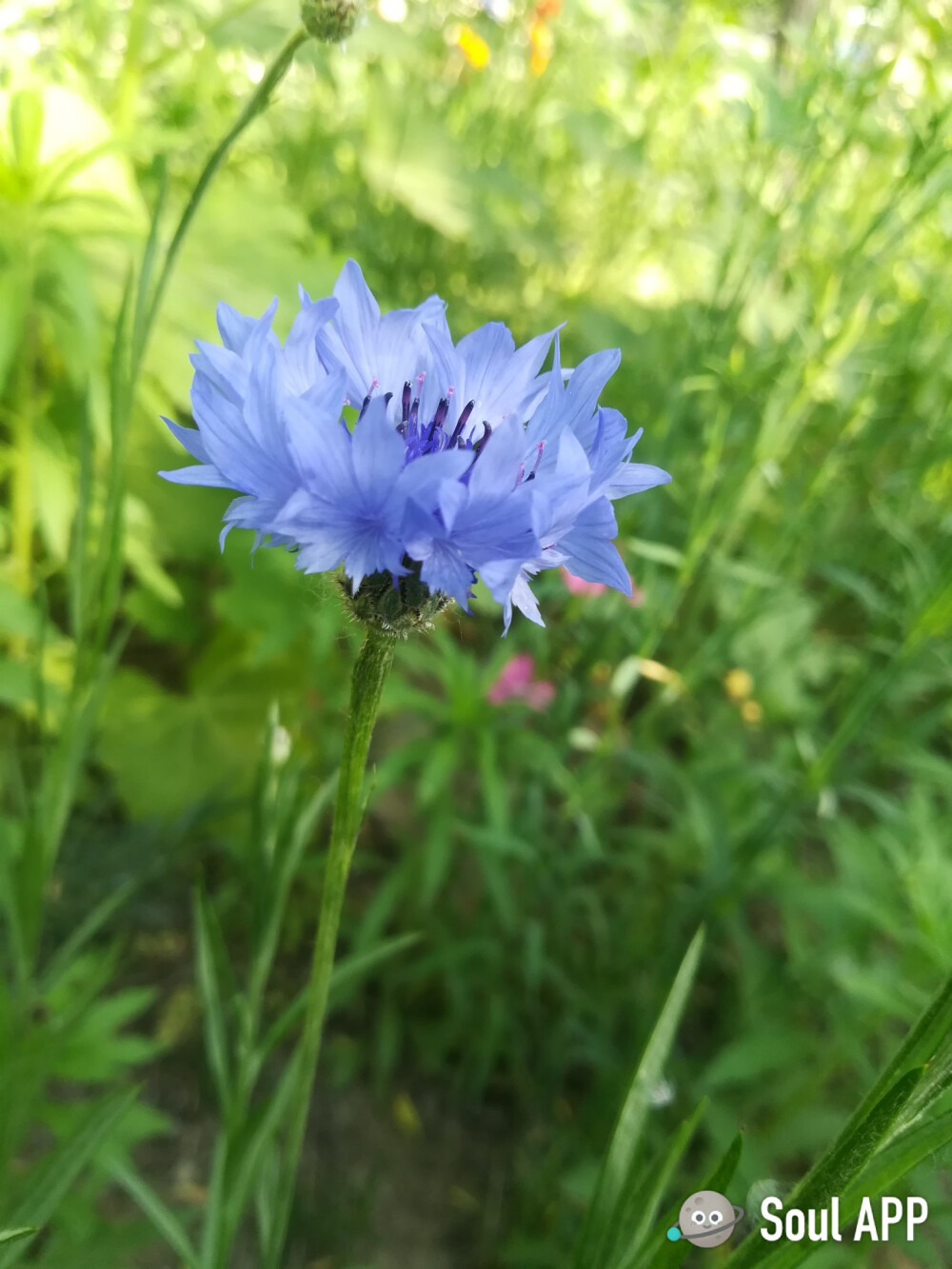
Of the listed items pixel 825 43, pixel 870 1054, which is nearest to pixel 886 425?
pixel 825 43

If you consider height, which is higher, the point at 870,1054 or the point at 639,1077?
the point at 639,1077

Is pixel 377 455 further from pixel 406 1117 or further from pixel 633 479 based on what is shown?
pixel 406 1117

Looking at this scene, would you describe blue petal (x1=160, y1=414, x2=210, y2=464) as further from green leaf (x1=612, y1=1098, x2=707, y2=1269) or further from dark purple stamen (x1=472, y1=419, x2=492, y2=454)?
green leaf (x1=612, y1=1098, x2=707, y2=1269)

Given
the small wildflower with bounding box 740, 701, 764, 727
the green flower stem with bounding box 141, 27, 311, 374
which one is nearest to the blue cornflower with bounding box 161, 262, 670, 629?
the green flower stem with bounding box 141, 27, 311, 374

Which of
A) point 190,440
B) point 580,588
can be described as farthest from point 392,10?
point 190,440

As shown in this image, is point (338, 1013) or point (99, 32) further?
point (338, 1013)

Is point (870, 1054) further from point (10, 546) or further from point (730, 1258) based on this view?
point (10, 546)
